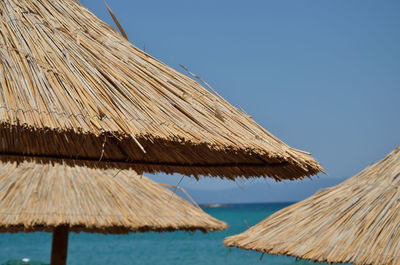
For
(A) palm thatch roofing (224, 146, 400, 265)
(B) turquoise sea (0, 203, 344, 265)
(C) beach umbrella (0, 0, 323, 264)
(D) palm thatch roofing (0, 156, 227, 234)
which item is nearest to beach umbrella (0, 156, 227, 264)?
(D) palm thatch roofing (0, 156, 227, 234)

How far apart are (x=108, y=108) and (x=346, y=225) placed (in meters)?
2.31

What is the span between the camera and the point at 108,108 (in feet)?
5.24

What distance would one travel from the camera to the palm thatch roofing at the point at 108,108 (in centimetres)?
151

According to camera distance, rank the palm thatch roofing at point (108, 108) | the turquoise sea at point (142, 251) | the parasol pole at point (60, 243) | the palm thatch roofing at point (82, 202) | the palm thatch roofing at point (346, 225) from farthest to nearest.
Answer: the turquoise sea at point (142, 251) < the parasol pole at point (60, 243) < the palm thatch roofing at point (82, 202) < the palm thatch roofing at point (346, 225) < the palm thatch roofing at point (108, 108)

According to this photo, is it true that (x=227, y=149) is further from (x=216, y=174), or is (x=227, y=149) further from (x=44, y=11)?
(x=44, y=11)

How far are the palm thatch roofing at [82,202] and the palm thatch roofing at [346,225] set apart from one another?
787 millimetres

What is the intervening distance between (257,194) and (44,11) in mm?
95842

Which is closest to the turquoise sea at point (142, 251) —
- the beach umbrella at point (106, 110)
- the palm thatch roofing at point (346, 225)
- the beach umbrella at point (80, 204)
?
the beach umbrella at point (80, 204)

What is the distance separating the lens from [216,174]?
2002 millimetres

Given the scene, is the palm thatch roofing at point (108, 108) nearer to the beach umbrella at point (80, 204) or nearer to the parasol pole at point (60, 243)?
the beach umbrella at point (80, 204)

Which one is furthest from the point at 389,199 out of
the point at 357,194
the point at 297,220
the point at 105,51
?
the point at 105,51

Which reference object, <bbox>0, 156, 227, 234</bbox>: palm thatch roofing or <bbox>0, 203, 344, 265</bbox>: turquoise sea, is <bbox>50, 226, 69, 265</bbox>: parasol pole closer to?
<bbox>0, 156, 227, 234</bbox>: palm thatch roofing

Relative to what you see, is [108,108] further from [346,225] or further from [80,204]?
[80,204]

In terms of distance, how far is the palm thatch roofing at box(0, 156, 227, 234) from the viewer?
3.98m
